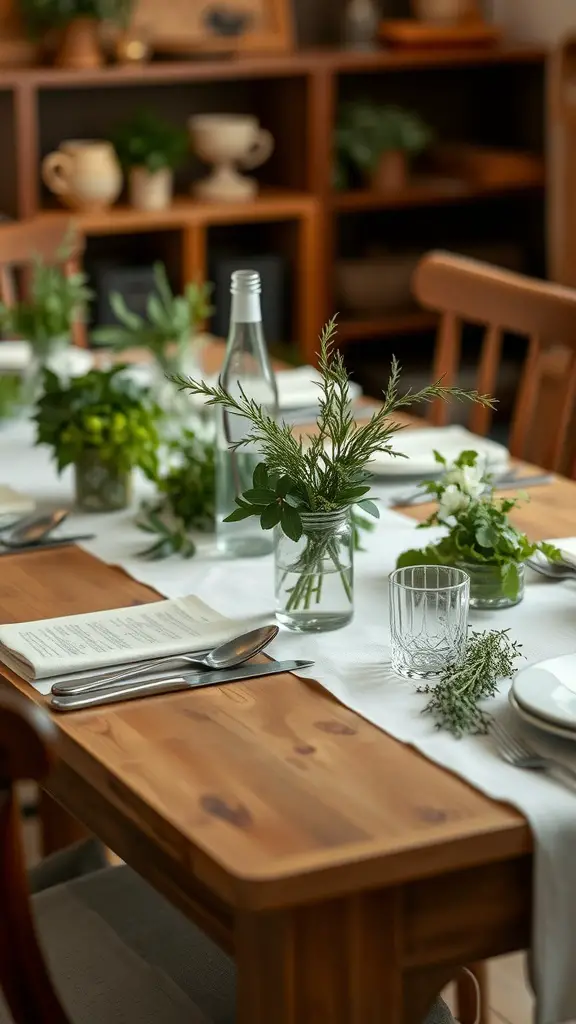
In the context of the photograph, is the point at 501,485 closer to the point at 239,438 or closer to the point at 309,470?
the point at 239,438

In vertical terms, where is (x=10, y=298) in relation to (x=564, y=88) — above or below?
below

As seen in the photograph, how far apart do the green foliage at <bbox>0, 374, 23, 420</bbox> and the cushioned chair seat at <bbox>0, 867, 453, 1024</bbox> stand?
0.88m

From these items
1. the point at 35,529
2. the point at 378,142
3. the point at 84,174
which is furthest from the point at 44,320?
the point at 378,142

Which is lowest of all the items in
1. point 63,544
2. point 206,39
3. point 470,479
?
point 63,544

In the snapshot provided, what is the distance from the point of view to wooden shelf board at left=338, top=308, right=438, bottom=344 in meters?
4.09

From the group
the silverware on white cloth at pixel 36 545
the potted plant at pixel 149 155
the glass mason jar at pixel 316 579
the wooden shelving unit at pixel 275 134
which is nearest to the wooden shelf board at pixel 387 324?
the wooden shelving unit at pixel 275 134

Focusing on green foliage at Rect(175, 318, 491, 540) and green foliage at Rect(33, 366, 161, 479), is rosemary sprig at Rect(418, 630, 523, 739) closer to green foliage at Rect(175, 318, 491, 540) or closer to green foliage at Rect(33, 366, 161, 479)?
green foliage at Rect(175, 318, 491, 540)

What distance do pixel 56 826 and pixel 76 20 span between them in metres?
2.28

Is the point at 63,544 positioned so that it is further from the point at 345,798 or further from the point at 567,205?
the point at 567,205

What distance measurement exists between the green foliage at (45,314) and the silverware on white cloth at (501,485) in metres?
0.67

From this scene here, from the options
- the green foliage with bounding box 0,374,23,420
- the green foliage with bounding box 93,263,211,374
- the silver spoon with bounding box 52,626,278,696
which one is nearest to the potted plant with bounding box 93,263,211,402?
the green foliage with bounding box 93,263,211,374

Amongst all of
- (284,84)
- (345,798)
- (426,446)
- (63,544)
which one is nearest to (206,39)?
(284,84)

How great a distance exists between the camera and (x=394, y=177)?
405 centimetres

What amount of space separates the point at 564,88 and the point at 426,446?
218 cm
